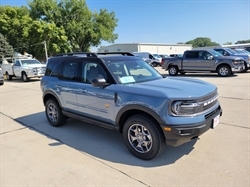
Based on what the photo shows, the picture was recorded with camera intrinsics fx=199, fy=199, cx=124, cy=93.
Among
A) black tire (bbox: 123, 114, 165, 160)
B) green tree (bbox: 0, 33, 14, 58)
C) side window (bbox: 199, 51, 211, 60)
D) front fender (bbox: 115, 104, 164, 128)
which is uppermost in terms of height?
green tree (bbox: 0, 33, 14, 58)

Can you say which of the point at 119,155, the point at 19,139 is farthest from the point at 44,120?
the point at 119,155

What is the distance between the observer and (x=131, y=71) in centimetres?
402

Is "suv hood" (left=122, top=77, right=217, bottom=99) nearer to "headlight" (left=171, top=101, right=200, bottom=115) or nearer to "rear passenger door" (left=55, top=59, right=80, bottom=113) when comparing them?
"headlight" (left=171, top=101, right=200, bottom=115)

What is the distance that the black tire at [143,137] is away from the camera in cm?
306

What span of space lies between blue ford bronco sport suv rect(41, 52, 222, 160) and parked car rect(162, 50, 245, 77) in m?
10.0

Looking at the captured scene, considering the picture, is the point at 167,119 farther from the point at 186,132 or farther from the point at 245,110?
the point at 245,110

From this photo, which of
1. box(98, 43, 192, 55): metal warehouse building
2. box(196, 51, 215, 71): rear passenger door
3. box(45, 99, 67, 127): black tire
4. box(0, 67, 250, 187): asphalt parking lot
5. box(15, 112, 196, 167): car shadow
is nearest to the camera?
box(0, 67, 250, 187): asphalt parking lot

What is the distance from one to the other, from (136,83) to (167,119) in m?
0.98

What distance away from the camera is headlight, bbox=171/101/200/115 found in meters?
2.87

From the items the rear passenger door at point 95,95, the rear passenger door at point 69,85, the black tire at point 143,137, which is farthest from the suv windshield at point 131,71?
the rear passenger door at point 69,85

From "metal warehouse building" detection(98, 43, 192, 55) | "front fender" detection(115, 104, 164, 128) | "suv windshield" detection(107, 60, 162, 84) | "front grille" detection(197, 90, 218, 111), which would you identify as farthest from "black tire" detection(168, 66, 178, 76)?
"metal warehouse building" detection(98, 43, 192, 55)

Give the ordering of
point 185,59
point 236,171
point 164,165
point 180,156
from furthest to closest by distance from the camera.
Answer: point 185,59
point 180,156
point 164,165
point 236,171

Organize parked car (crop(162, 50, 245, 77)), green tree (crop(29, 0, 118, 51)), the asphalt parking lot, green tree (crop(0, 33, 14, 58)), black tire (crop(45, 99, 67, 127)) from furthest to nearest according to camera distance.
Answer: green tree (crop(29, 0, 118, 51)) → green tree (crop(0, 33, 14, 58)) → parked car (crop(162, 50, 245, 77)) → black tire (crop(45, 99, 67, 127)) → the asphalt parking lot

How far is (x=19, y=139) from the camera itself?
4430mm
